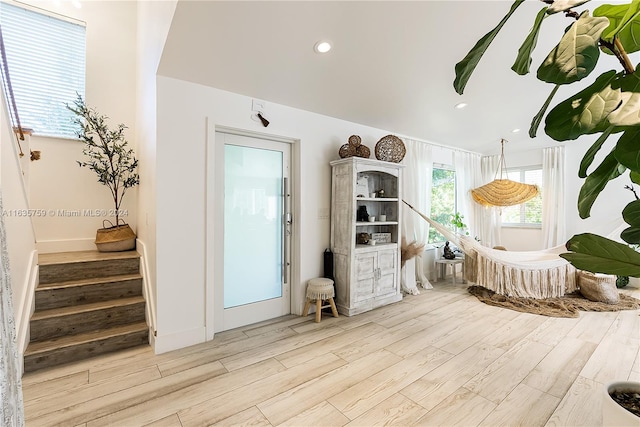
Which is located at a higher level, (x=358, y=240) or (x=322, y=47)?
(x=322, y=47)

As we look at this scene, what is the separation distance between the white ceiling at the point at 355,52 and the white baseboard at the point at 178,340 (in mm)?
2219

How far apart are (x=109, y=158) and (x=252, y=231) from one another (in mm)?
1915

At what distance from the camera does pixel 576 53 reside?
A: 0.53 m

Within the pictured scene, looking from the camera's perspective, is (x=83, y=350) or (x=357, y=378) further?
(x=83, y=350)

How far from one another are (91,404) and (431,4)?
3.61m

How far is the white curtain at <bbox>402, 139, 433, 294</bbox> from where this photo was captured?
4156mm

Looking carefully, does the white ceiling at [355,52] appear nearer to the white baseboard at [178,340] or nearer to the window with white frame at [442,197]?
the window with white frame at [442,197]

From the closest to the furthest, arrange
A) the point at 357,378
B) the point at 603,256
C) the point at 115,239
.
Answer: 1. the point at 603,256
2. the point at 357,378
3. the point at 115,239

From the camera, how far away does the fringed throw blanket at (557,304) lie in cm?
324

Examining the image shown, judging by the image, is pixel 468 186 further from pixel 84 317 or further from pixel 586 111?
pixel 84 317

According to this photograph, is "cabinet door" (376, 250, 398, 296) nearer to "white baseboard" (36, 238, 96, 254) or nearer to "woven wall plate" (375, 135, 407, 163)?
"woven wall plate" (375, 135, 407, 163)

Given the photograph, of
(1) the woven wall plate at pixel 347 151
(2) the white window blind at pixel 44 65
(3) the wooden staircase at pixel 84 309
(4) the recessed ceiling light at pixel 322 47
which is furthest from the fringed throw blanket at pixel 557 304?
(2) the white window blind at pixel 44 65

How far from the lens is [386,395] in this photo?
71.3 inches

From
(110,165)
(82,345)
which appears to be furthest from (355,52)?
(82,345)
